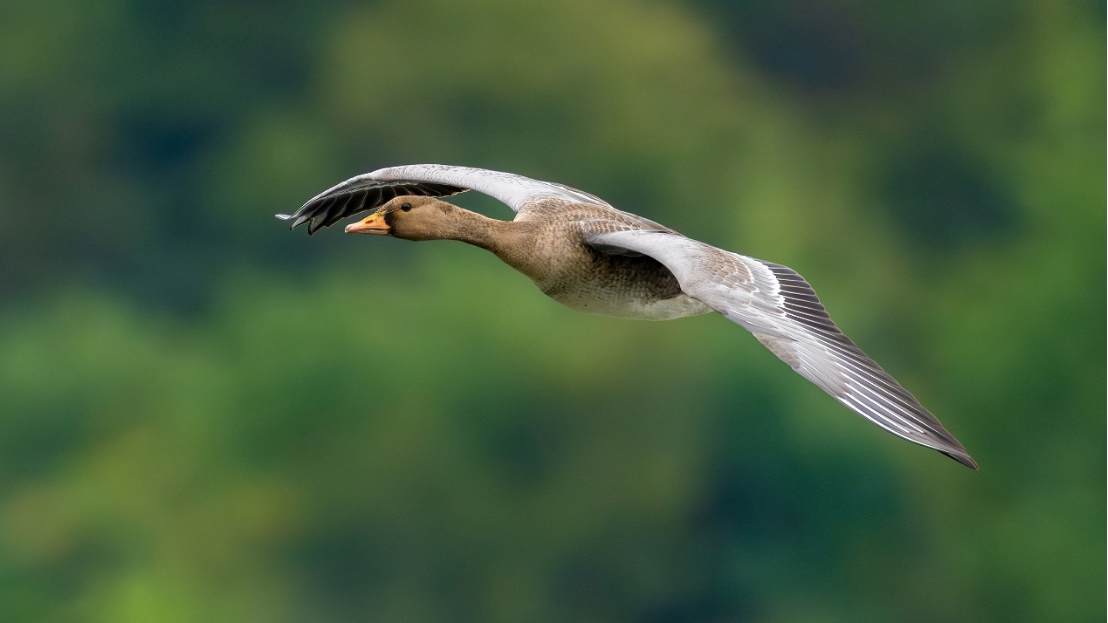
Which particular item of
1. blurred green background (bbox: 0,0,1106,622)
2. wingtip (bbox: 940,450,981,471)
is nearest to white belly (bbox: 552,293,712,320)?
wingtip (bbox: 940,450,981,471)

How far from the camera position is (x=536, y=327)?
4881 cm

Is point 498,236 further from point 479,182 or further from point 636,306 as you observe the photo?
point 479,182

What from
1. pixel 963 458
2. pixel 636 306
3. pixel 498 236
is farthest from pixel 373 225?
pixel 963 458

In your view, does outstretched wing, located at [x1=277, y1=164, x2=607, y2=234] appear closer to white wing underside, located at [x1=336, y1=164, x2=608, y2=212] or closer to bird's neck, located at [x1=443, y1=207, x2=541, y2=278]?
white wing underside, located at [x1=336, y1=164, x2=608, y2=212]

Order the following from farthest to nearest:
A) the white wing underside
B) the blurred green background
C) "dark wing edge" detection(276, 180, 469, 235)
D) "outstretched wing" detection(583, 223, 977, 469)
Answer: the blurred green background
"dark wing edge" detection(276, 180, 469, 235)
the white wing underside
"outstretched wing" detection(583, 223, 977, 469)

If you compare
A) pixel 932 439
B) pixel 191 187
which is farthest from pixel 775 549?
pixel 932 439

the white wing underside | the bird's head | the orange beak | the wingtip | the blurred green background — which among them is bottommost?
the blurred green background

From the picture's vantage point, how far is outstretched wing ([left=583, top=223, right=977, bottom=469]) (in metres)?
12.0

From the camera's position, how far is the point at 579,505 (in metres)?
46.0

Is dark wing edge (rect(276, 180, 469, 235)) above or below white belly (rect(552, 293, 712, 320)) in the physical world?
below

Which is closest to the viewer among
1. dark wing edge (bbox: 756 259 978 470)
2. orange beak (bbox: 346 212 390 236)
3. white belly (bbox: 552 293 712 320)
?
dark wing edge (bbox: 756 259 978 470)

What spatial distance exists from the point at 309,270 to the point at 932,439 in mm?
48863

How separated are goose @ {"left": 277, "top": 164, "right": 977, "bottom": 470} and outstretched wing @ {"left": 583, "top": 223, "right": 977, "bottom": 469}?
0.04 ft

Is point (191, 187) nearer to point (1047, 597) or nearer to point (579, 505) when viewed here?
point (579, 505)
